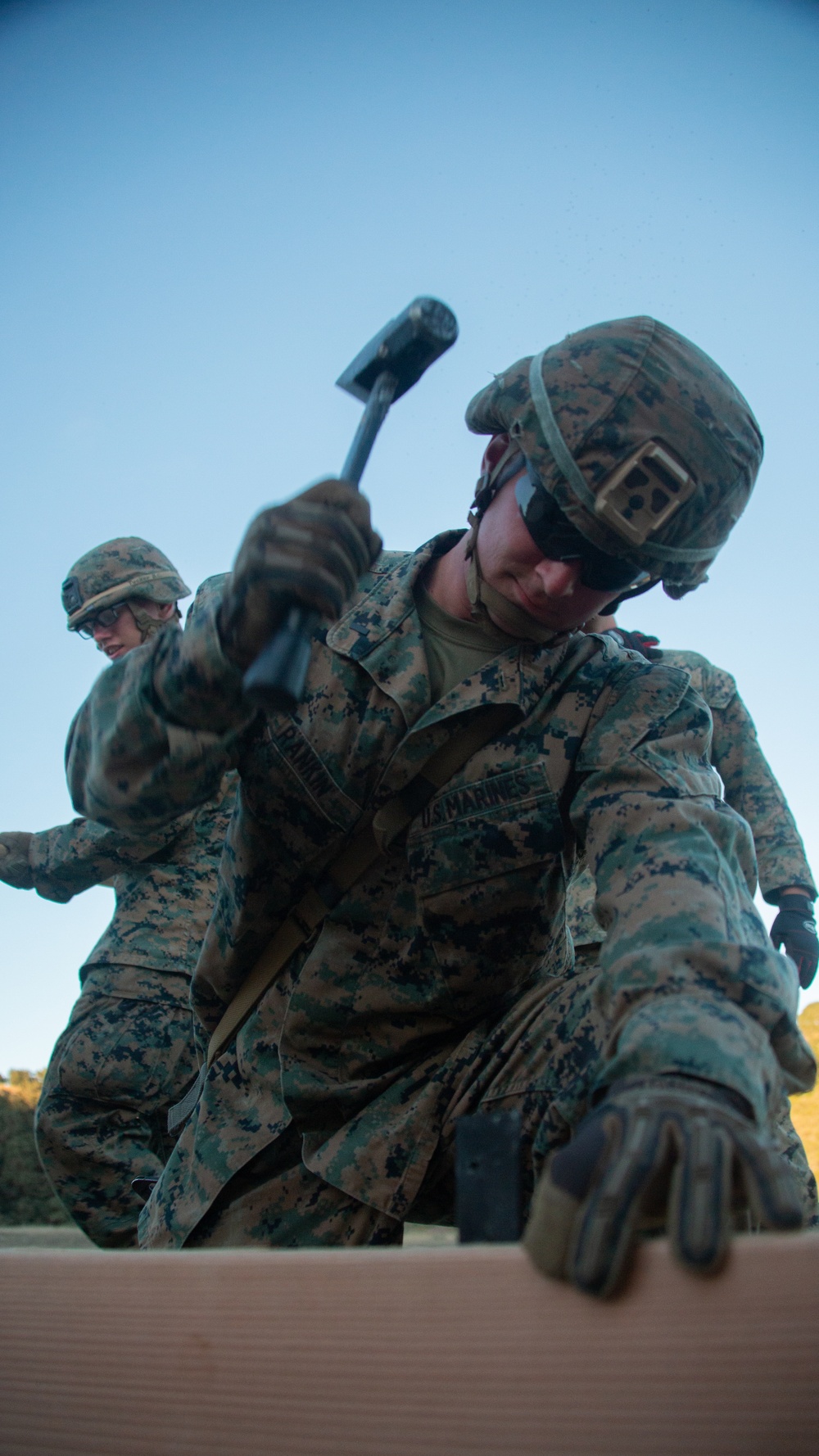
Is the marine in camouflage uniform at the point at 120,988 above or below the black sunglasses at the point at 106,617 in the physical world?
below

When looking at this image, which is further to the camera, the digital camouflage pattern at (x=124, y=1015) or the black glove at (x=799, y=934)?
the black glove at (x=799, y=934)

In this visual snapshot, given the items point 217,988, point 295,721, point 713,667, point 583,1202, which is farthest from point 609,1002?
point 713,667

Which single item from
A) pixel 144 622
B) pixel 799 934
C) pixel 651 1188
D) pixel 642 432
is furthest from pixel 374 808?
pixel 144 622

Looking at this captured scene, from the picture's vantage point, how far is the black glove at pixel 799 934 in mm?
3965

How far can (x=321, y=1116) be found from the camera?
7.05 feet

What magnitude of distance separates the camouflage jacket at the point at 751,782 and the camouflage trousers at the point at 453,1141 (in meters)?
2.23

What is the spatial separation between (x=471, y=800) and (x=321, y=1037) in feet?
1.76

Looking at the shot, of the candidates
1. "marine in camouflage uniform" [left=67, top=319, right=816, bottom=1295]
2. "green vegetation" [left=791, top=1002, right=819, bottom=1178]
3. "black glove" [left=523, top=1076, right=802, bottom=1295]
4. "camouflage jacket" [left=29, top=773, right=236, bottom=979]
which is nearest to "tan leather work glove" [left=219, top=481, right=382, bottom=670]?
"marine in camouflage uniform" [left=67, top=319, right=816, bottom=1295]

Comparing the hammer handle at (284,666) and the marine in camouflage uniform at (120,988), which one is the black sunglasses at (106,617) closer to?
the marine in camouflage uniform at (120,988)

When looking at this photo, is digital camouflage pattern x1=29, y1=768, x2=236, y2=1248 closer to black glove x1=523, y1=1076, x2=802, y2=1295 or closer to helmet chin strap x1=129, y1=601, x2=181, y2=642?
helmet chin strap x1=129, y1=601, x2=181, y2=642

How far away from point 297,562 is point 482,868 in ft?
2.30

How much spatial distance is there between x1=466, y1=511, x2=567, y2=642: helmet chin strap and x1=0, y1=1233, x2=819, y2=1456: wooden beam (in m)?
1.43

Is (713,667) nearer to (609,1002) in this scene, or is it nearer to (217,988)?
(217,988)

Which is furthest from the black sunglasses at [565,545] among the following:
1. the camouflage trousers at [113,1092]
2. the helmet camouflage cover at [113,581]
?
the helmet camouflage cover at [113,581]
